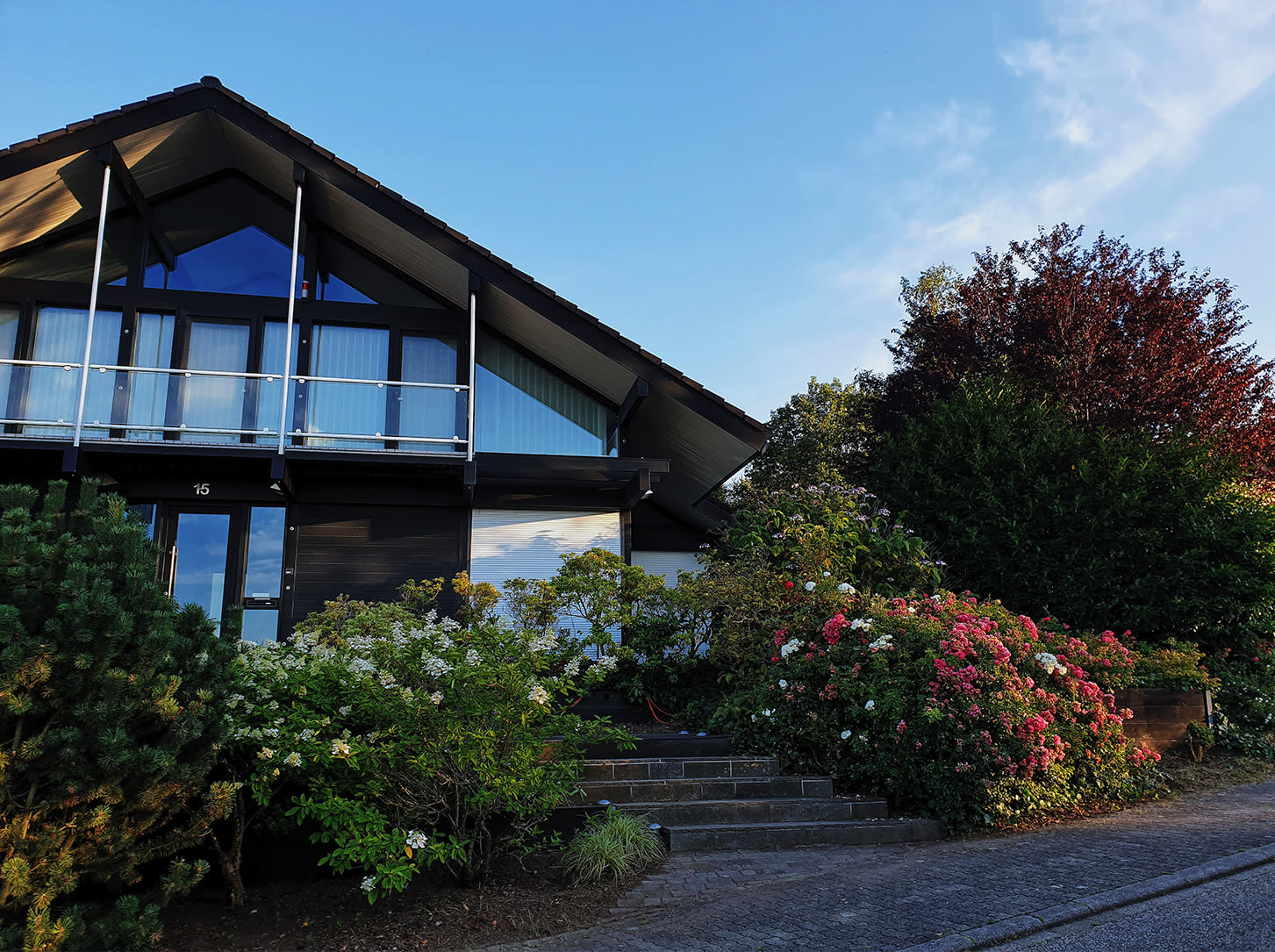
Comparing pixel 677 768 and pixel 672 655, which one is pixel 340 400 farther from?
pixel 677 768

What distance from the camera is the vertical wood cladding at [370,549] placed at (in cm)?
1114

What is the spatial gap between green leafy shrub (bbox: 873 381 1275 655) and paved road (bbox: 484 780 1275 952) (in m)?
4.91

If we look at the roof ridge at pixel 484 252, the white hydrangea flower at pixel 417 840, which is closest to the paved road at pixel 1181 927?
the white hydrangea flower at pixel 417 840

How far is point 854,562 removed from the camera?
10.1m

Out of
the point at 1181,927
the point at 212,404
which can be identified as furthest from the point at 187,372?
the point at 1181,927

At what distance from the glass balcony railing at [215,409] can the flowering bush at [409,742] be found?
611 cm

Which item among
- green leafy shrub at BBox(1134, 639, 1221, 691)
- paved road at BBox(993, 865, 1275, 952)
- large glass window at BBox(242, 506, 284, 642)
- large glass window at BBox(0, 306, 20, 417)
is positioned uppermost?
large glass window at BBox(0, 306, 20, 417)

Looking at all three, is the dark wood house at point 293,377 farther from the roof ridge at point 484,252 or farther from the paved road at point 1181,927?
the paved road at point 1181,927

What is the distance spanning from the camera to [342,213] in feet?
39.9

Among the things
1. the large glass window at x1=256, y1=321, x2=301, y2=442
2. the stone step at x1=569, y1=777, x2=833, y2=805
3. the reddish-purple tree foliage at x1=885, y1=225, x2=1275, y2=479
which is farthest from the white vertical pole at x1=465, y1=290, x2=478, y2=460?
the reddish-purple tree foliage at x1=885, y1=225, x2=1275, y2=479

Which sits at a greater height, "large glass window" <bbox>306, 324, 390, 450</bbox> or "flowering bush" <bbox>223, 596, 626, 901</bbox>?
"large glass window" <bbox>306, 324, 390, 450</bbox>

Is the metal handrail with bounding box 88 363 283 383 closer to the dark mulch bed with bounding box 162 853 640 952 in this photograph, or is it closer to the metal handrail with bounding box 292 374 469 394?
the metal handrail with bounding box 292 374 469 394

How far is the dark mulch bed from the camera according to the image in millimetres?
4277

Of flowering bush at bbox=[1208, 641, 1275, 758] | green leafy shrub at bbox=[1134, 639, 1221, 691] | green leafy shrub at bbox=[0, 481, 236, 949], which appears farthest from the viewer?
flowering bush at bbox=[1208, 641, 1275, 758]
